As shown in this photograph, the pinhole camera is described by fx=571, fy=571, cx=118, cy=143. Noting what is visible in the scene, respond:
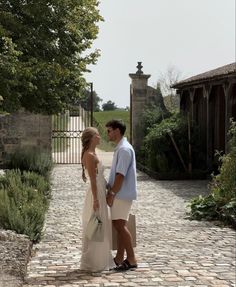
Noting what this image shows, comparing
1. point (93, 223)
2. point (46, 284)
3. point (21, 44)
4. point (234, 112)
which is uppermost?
point (21, 44)

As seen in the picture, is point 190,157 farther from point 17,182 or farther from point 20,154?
point 17,182

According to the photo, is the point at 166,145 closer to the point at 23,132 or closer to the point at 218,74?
the point at 218,74

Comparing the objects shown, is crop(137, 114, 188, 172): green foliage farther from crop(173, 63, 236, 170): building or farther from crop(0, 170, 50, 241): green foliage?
crop(0, 170, 50, 241): green foliage

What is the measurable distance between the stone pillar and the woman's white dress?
51.0 feet

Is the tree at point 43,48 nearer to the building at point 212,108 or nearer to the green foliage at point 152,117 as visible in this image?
the building at point 212,108

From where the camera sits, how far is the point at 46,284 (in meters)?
5.93

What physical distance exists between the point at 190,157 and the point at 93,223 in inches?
454

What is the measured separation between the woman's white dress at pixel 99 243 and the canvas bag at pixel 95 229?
2.3 inches

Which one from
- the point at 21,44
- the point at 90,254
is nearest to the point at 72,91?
the point at 21,44

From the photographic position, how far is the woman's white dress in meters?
6.22

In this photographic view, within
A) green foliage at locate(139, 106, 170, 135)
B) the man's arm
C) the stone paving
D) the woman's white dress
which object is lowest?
the stone paving

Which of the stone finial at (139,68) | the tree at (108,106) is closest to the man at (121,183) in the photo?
the stone finial at (139,68)

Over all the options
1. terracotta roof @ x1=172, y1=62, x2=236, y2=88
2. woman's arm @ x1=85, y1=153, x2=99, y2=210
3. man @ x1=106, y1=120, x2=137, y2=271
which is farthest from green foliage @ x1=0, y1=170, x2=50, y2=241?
terracotta roof @ x1=172, y1=62, x2=236, y2=88

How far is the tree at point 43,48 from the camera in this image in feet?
33.0
